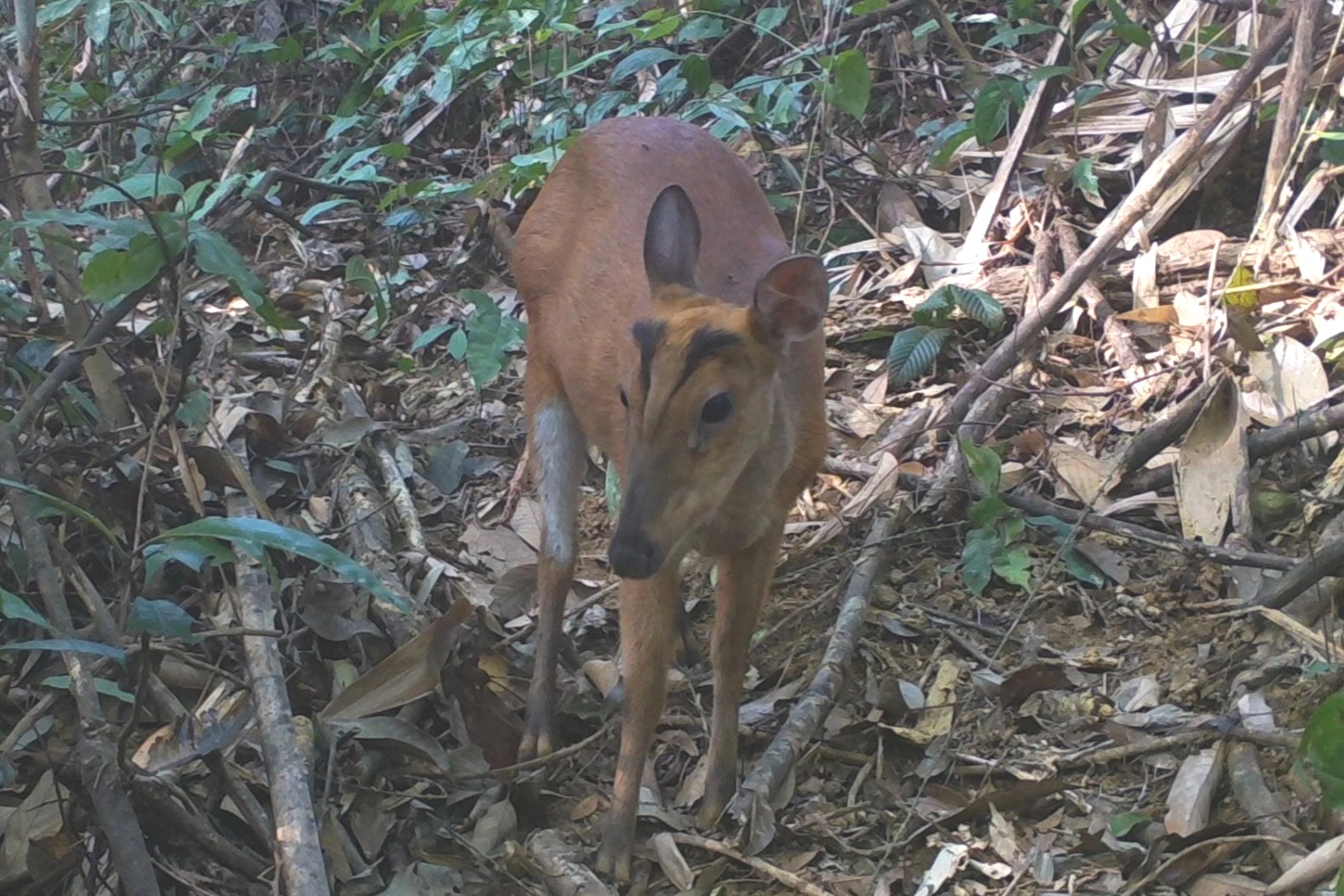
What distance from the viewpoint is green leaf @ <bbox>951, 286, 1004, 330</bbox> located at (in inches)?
219

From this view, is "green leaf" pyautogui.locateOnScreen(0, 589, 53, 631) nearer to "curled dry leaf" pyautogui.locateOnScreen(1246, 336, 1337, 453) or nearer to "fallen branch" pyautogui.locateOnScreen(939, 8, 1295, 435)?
"fallen branch" pyautogui.locateOnScreen(939, 8, 1295, 435)

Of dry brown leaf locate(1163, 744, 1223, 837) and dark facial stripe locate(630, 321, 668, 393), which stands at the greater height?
dark facial stripe locate(630, 321, 668, 393)

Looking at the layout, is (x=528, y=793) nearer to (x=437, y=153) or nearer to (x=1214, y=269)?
(x=1214, y=269)

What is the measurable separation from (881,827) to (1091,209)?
3.43 m

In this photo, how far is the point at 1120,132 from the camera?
243 inches

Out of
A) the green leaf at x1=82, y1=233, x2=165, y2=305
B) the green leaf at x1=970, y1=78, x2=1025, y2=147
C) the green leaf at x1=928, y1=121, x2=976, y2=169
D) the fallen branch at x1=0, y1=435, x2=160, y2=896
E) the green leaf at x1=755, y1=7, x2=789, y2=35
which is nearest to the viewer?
the fallen branch at x1=0, y1=435, x2=160, y2=896

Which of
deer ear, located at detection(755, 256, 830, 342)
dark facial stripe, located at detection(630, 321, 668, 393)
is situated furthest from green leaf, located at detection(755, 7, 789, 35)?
dark facial stripe, located at detection(630, 321, 668, 393)

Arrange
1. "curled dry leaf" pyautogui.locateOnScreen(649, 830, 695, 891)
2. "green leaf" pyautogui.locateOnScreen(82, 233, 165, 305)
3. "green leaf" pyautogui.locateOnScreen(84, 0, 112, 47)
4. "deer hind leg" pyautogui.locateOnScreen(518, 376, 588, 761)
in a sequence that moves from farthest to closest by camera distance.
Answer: "green leaf" pyautogui.locateOnScreen(84, 0, 112, 47) → "deer hind leg" pyautogui.locateOnScreen(518, 376, 588, 761) → "curled dry leaf" pyautogui.locateOnScreen(649, 830, 695, 891) → "green leaf" pyautogui.locateOnScreen(82, 233, 165, 305)

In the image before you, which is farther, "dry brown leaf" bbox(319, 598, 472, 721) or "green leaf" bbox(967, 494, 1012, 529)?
"green leaf" bbox(967, 494, 1012, 529)

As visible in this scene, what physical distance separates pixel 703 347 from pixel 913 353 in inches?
90.6

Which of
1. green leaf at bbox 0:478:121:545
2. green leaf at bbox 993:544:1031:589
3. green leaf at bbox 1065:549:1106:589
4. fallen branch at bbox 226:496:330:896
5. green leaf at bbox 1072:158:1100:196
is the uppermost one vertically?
green leaf at bbox 0:478:121:545

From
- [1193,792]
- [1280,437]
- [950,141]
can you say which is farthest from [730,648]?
[950,141]

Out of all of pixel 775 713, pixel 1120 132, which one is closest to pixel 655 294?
pixel 775 713

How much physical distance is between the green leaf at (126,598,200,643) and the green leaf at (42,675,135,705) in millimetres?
178
